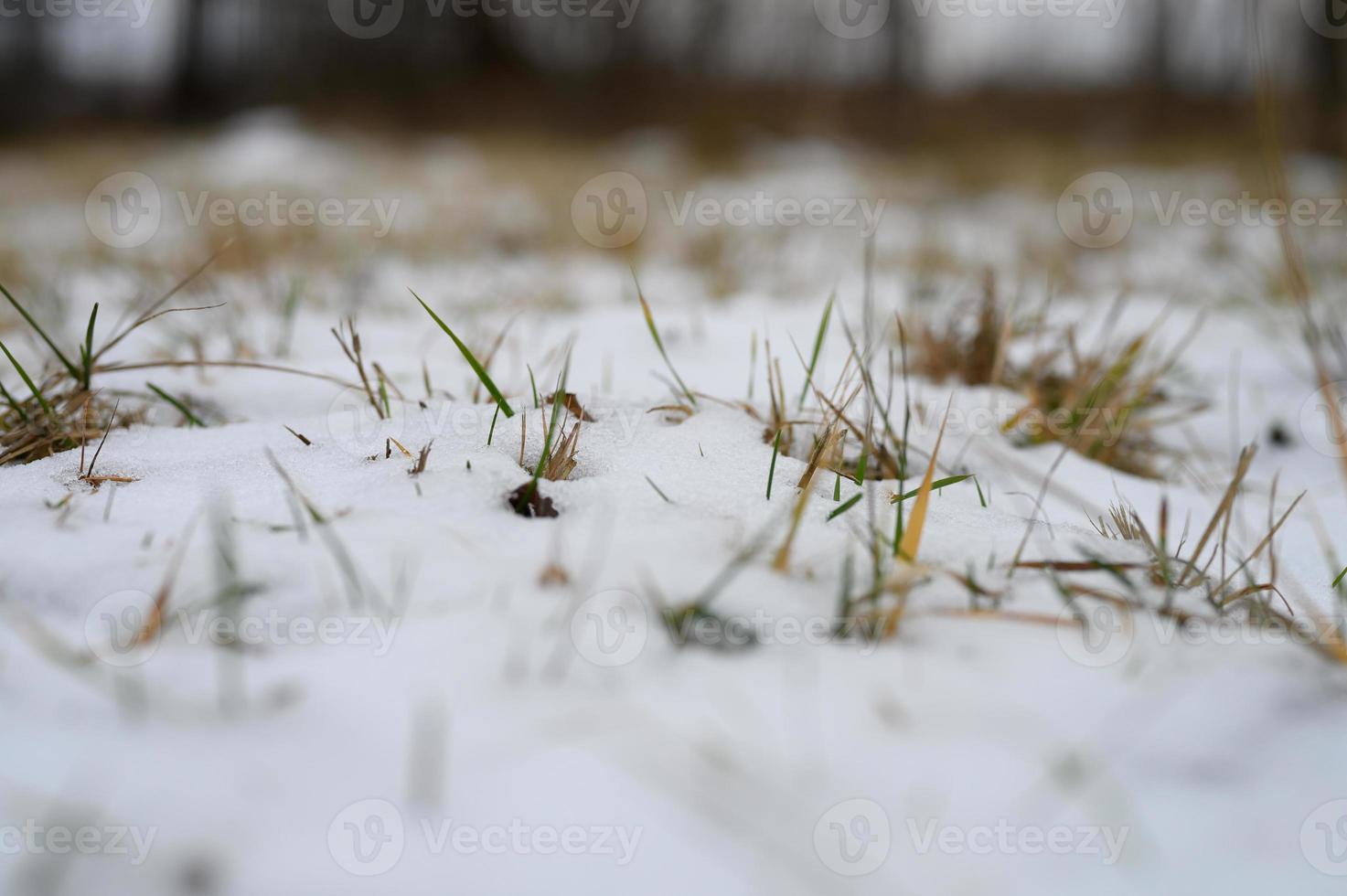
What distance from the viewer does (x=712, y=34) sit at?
11508 mm

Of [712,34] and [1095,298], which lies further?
[712,34]

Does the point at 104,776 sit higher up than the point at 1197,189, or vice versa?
the point at 1197,189

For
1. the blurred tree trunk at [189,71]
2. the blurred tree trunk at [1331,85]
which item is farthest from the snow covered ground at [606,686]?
the blurred tree trunk at [189,71]

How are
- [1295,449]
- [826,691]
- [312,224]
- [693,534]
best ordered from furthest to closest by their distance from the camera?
[312,224] < [1295,449] < [693,534] < [826,691]

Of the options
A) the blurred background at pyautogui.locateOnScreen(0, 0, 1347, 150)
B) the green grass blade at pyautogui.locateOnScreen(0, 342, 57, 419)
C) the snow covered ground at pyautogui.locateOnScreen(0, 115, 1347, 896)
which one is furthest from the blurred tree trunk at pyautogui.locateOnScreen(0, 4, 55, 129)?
the snow covered ground at pyautogui.locateOnScreen(0, 115, 1347, 896)

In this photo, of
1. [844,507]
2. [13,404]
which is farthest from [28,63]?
[844,507]

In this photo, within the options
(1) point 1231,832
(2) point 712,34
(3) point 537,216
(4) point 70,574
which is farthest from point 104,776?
(2) point 712,34

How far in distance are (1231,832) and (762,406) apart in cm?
→ 81

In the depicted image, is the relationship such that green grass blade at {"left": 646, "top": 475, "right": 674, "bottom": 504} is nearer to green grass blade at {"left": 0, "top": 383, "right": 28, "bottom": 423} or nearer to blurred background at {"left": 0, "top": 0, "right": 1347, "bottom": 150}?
green grass blade at {"left": 0, "top": 383, "right": 28, "bottom": 423}

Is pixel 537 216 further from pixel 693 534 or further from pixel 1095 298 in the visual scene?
pixel 693 534

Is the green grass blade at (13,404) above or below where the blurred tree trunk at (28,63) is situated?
below

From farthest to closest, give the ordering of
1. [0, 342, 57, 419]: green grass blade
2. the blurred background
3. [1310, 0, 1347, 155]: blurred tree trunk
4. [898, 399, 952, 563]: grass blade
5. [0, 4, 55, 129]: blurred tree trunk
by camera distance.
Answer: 1. [0, 4, 55, 129]: blurred tree trunk
2. the blurred background
3. [1310, 0, 1347, 155]: blurred tree trunk
4. [0, 342, 57, 419]: green grass blade
5. [898, 399, 952, 563]: grass blade

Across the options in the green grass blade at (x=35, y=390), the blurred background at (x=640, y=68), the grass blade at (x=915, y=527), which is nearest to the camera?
the grass blade at (x=915, y=527)

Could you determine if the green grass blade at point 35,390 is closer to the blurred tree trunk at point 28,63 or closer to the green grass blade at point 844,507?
the green grass blade at point 844,507
